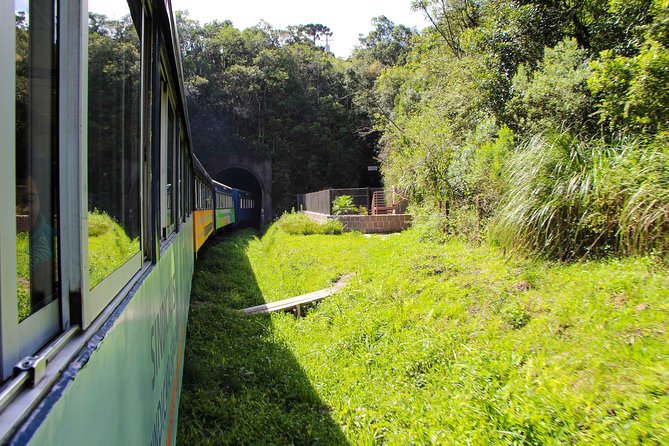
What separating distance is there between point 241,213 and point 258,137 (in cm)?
1005

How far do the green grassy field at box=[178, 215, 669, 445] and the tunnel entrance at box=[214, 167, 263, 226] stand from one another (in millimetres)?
30879

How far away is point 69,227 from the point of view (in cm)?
103

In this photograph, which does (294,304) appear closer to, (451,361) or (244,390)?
(244,390)

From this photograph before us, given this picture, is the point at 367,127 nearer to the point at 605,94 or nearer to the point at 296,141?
the point at 296,141

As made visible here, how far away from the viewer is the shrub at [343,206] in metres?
19.1

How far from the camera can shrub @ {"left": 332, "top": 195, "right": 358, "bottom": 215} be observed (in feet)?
62.7

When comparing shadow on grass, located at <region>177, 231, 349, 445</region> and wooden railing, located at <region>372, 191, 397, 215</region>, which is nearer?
shadow on grass, located at <region>177, 231, 349, 445</region>

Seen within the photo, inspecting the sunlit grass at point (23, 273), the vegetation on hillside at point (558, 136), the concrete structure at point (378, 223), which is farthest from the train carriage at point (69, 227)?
the concrete structure at point (378, 223)

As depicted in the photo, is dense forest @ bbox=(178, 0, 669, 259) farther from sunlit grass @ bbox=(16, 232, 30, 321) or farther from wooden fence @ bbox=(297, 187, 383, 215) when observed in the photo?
sunlit grass @ bbox=(16, 232, 30, 321)

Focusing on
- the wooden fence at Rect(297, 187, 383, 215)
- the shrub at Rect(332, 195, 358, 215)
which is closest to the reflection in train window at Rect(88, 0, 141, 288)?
the shrub at Rect(332, 195, 358, 215)

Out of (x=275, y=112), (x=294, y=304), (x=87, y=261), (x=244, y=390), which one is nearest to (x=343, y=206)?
(x=294, y=304)

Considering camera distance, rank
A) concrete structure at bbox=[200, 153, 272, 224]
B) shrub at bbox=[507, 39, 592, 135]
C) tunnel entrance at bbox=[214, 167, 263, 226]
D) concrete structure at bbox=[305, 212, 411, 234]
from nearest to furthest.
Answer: shrub at bbox=[507, 39, 592, 135]
concrete structure at bbox=[305, 212, 411, 234]
concrete structure at bbox=[200, 153, 272, 224]
tunnel entrance at bbox=[214, 167, 263, 226]

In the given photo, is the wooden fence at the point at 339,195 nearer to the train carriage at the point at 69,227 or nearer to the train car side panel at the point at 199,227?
the train car side panel at the point at 199,227

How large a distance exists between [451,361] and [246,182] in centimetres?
3789
